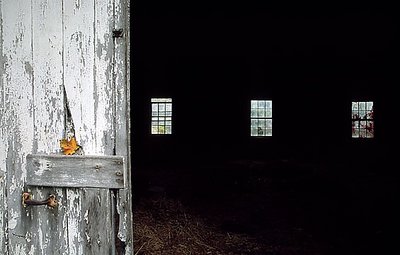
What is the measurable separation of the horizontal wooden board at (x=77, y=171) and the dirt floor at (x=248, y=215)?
128 inches

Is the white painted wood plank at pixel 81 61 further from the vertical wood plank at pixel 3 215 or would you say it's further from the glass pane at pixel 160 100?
the glass pane at pixel 160 100

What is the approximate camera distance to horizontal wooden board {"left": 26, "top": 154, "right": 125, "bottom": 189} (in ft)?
5.58

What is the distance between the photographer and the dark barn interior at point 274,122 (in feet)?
22.4

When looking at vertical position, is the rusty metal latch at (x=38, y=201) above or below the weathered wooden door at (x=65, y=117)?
below

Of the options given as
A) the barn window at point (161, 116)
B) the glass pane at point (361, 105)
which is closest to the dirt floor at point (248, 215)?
the barn window at point (161, 116)

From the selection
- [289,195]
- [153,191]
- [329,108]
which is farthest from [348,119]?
[153,191]

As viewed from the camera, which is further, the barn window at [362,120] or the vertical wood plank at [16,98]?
the barn window at [362,120]

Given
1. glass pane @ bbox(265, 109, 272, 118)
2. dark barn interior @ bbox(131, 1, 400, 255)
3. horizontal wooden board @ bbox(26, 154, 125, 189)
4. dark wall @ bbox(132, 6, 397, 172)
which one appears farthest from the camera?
glass pane @ bbox(265, 109, 272, 118)

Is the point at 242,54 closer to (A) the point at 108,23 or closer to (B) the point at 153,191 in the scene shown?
(B) the point at 153,191

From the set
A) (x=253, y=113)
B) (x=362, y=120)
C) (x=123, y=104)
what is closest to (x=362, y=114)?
(x=362, y=120)

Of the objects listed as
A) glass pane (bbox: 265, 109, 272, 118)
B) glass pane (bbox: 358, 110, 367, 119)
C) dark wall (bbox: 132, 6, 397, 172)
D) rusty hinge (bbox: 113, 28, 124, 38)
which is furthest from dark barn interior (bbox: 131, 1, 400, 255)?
rusty hinge (bbox: 113, 28, 124, 38)

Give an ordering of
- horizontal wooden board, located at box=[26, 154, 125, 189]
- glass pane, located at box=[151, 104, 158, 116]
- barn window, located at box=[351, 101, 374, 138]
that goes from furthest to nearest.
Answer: glass pane, located at box=[151, 104, 158, 116] → barn window, located at box=[351, 101, 374, 138] → horizontal wooden board, located at box=[26, 154, 125, 189]

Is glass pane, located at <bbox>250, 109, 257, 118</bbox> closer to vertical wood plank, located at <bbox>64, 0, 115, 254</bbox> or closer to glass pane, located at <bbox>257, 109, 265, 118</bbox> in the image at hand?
glass pane, located at <bbox>257, 109, 265, 118</bbox>

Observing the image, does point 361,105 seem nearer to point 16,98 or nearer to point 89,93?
point 89,93
